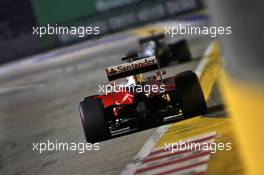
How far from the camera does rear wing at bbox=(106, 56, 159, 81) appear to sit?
10.2 metres

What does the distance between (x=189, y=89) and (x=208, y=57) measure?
40.0 ft

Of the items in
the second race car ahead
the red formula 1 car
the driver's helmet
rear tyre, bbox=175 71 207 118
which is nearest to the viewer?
rear tyre, bbox=175 71 207 118

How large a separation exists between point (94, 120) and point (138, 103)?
822 millimetres

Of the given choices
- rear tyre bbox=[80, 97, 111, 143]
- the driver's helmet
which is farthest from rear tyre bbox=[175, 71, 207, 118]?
the driver's helmet

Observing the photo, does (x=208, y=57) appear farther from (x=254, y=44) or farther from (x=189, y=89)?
(x=254, y=44)

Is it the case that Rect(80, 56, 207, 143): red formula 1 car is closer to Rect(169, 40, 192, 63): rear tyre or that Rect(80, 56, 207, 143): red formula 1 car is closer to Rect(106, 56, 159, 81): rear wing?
Rect(106, 56, 159, 81): rear wing

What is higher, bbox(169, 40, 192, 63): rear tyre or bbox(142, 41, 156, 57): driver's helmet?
Result: bbox(142, 41, 156, 57): driver's helmet

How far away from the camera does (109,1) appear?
5278 centimetres

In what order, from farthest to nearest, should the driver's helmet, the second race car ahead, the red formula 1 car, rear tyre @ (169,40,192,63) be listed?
rear tyre @ (169,40,192,63) < the second race car ahead < the driver's helmet < the red formula 1 car

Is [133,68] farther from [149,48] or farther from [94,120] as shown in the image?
[149,48]

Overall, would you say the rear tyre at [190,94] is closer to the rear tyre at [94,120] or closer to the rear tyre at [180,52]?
the rear tyre at [94,120]

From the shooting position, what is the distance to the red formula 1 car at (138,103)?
10141 millimetres

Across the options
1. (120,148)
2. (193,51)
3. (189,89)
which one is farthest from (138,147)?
(193,51)

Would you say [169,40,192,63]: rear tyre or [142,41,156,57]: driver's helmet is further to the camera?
[169,40,192,63]: rear tyre
